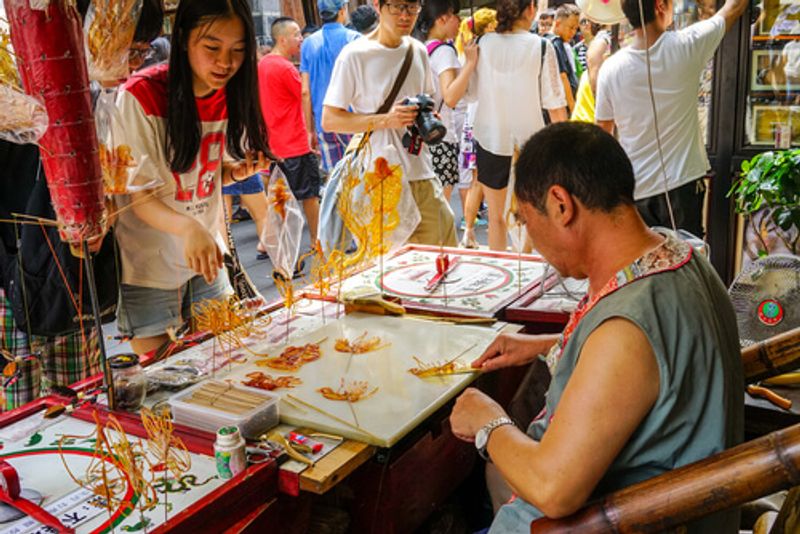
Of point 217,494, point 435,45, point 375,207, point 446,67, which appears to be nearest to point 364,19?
point 435,45

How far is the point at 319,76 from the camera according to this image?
215 inches

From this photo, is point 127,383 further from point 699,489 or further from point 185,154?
point 699,489

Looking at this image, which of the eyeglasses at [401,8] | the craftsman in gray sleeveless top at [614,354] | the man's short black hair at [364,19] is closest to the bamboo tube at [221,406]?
the craftsman in gray sleeveless top at [614,354]

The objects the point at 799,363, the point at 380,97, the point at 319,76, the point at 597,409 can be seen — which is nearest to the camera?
the point at 597,409

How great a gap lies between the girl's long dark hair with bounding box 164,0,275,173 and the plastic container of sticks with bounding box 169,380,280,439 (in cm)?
74

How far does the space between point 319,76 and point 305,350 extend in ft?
→ 12.3

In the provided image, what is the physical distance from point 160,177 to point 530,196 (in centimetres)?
121

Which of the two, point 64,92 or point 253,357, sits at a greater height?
point 64,92

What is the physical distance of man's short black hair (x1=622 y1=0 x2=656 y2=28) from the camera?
125 inches

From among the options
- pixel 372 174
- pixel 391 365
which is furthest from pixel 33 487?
pixel 372 174

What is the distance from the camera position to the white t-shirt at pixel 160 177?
6.88 ft

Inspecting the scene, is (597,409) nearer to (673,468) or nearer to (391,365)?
(673,468)

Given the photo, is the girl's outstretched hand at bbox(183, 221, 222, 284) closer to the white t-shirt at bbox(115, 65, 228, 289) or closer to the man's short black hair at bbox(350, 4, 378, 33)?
the white t-shirt at bbox(115, 65, 228, 289)

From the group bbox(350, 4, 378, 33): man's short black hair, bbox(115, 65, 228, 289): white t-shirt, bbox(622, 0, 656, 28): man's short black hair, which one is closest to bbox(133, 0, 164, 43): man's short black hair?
bbox(115, 65, 228, 289): white t-shirt
